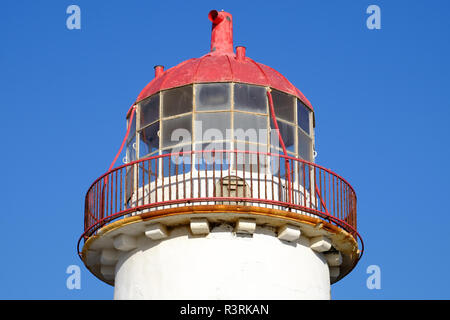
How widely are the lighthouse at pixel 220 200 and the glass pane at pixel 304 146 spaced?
0.14ft

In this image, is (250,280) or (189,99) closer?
(250,280)

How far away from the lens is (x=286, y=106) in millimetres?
29719

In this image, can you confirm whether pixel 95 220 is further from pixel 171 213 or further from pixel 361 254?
pixel 361 254

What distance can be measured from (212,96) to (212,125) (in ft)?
2.07

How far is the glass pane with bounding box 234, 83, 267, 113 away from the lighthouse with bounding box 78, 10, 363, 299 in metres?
0.02

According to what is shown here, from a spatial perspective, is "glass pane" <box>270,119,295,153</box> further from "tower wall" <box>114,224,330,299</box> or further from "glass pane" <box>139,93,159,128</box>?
"glass pane" <box>139,93,159,128</box>

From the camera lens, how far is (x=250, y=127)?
28.9 meters

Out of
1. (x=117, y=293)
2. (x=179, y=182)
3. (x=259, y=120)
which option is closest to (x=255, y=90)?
(x=259, y=120)

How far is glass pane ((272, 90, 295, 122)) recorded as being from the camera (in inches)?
1161

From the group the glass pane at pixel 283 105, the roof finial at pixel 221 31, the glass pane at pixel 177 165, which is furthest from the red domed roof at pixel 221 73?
the glass pane at pixel 177 165

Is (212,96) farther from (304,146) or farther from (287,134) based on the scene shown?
(304,146)

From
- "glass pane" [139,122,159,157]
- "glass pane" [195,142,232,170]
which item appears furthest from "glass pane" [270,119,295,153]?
"glass pane" [139,122,159,157]
